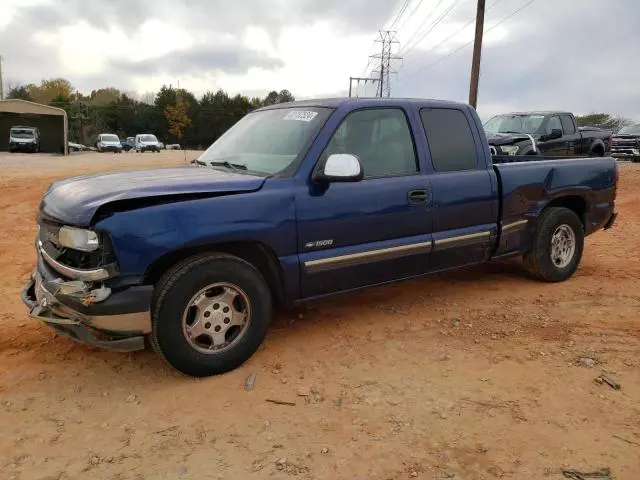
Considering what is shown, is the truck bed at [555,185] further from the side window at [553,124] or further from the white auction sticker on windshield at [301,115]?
the side window at [553,124]

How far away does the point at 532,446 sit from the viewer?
2.79 meters

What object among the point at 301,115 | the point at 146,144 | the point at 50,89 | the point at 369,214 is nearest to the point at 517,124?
the point at 301,115

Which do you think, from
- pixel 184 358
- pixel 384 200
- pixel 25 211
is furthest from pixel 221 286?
pixel 25 211

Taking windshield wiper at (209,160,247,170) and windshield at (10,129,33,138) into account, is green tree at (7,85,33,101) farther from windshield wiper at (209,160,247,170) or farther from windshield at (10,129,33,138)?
windshield wiper at (209,160,247,170)

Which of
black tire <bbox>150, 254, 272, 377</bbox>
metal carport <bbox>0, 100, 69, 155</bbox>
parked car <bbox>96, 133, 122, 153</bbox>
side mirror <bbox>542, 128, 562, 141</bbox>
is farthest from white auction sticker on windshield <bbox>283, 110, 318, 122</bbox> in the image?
parked car <bbox>96, 133, 122, 153</bbox>

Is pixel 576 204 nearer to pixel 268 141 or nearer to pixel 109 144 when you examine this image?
pixel 268 141

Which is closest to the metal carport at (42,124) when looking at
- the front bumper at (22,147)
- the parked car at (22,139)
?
the parked car at (22,139)

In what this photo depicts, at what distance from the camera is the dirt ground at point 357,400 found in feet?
8.78

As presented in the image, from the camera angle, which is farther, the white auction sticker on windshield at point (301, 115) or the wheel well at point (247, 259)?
the white auction sticker on windshield at point (301, 115)

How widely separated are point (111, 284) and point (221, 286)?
2.21 feet

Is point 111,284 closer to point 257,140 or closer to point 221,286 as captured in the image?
point 221,286

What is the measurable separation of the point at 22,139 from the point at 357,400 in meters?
37.6

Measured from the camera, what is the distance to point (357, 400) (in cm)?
324

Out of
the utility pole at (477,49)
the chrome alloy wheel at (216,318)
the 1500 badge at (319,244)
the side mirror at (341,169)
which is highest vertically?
the utility pole at (477,49)
